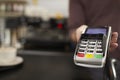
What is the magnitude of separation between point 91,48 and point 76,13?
8.5 inches

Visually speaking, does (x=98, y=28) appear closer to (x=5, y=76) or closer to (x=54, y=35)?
(x=5, y=76)

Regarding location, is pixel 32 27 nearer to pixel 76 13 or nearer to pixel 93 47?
pixel 76 13

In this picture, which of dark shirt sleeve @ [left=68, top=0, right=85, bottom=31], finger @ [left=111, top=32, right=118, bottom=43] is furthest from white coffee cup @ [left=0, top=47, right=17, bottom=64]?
finger @ [left=111, top=32, right=118, bottom=43]

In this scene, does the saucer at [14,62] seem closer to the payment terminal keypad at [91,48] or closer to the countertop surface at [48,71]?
the countertop surface at [48,71]

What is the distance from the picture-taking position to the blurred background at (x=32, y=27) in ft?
3.88

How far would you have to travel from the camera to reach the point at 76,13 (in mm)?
498

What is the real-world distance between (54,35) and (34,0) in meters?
0.31

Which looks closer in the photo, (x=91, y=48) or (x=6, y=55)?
(x=91, y=48)

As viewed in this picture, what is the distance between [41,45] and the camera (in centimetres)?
120

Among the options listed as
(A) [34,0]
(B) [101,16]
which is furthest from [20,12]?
(B) [101,16]

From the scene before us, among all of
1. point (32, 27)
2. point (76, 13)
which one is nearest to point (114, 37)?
point (76, 13)

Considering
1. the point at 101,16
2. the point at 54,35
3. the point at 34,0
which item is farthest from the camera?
the point at 34,0

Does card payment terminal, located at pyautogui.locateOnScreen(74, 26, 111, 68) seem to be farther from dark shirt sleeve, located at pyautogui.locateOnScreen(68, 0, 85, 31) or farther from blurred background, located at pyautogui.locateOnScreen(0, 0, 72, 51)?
blurred background, located at pyautogui.locateOnScreen(0, 0, 72, 51)

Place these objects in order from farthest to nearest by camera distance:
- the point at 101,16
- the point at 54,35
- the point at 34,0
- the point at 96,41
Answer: the point at 34,0 < the point at 54,35 < the point at 101,16 < the point at 96,41
